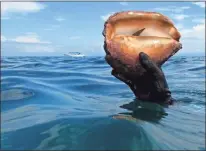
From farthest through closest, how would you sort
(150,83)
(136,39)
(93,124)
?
(150,83)
(136,39)
(93,124)

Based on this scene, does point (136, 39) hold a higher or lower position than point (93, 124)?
higher

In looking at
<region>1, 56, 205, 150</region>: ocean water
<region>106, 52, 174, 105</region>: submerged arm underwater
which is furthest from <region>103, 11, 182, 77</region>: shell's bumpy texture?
<region>1, 56, 205, 150</region>: ocean water

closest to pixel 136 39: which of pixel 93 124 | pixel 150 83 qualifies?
pixel 150 83

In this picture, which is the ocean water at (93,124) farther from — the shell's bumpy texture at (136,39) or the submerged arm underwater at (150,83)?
the shell's bumpy texture at (136,39)


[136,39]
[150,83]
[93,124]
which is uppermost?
[136,39]

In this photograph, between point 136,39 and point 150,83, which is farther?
point 150,83

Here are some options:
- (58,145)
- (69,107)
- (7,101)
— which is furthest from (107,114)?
(7,101)

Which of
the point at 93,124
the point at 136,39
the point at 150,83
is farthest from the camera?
the point at 150,83

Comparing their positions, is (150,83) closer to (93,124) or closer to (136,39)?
(136,39)
